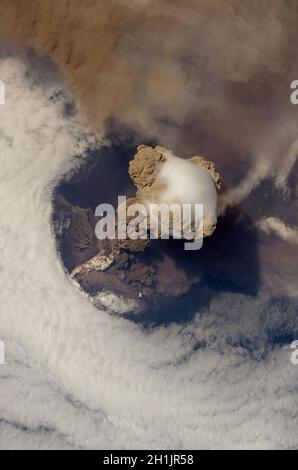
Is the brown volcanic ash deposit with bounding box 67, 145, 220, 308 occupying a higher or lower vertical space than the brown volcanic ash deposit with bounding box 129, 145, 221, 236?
lower

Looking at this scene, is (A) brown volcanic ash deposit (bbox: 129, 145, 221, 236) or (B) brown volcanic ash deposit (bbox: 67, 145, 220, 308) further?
(B) brown volcanic ash deposit (bbox: 67, 145, 220, 308)

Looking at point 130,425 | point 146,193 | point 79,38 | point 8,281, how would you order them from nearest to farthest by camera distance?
point 146,193, point 79,38, point 8,281, point 130,425

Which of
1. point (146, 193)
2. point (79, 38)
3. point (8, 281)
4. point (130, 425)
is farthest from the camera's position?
point (130, 425)

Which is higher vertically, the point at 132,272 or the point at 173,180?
the point at 173,180

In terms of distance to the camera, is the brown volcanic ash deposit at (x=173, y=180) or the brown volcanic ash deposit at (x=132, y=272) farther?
the brown volcanic ash deposit at (x=132, y=272)

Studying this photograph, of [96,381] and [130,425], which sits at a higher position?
[96,381]

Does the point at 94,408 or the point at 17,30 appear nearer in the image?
the point at 17,30

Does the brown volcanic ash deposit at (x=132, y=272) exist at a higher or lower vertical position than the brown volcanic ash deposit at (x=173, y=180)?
lower

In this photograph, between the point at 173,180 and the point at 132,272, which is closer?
the point at 173,180
